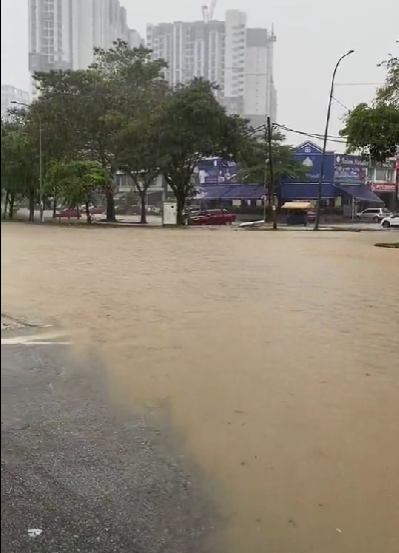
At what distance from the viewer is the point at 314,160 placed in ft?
9.23

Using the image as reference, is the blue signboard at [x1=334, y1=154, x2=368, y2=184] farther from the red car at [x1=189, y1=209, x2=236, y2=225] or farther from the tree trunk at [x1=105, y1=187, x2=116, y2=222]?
the tree trunk at [x1=105, y1=187, x2=116, y2=222]

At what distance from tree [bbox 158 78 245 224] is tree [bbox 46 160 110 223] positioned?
285mm

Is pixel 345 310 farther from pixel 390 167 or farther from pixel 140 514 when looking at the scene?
pixel 140 514

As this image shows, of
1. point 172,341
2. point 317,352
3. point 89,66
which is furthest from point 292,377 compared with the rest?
point 89,66

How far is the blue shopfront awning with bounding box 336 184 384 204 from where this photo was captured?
9.09 ft

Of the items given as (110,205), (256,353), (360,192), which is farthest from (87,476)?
(360,192)

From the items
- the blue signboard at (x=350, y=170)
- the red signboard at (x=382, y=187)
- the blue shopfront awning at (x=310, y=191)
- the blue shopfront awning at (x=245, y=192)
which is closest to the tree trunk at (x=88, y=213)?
the blue shopfront awning at (x=245, y=192)

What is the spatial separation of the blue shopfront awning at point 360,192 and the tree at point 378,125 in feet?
1.36

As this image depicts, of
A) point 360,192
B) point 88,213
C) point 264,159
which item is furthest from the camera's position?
point 264,159

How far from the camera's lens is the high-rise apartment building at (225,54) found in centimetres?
155

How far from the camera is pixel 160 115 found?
209 cm

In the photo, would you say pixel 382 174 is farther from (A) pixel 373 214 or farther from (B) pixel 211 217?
(B) pixel 211 217

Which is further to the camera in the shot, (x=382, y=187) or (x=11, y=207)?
(x=382, y=187)

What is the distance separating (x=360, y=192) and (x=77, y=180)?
1.54 metres
